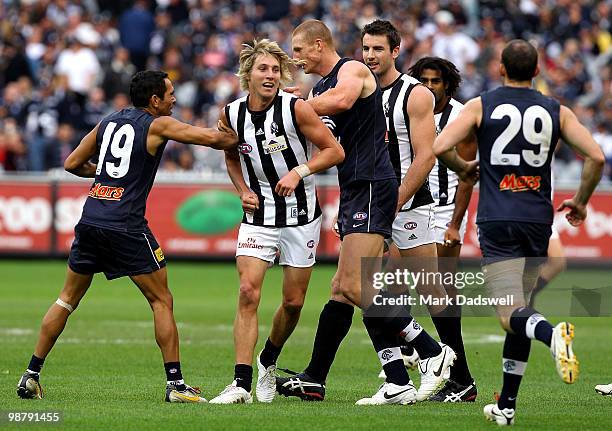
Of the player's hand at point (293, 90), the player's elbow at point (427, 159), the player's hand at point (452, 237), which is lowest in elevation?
the player's hand at point (452, 237)

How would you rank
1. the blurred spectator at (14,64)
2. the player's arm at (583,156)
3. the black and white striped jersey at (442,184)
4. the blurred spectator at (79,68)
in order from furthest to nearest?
the blurred spectator at (14,64) → the blurred spectator at (79,68) → the black and white striped jersey at (442,184) → the player's arm at (583,156)

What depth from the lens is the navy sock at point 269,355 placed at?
966 cm

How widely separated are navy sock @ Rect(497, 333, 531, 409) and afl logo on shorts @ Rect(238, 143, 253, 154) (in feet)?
8.20

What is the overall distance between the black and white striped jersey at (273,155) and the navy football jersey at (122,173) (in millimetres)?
632

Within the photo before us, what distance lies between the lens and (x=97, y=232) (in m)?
9.34

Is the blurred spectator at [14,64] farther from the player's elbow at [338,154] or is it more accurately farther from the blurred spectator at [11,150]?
the player's elbow at [338,154]

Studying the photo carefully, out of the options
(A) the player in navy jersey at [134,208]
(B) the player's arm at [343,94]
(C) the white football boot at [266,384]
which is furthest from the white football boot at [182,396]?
(B) the player's arm at [343,94]

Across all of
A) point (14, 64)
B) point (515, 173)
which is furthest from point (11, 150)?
point (515, 173)

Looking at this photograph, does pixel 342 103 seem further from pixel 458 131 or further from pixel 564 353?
pixel 564 353

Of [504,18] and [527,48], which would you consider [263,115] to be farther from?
[504,18]

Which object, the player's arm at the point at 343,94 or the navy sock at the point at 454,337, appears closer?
the player's arm at the point at 343,94

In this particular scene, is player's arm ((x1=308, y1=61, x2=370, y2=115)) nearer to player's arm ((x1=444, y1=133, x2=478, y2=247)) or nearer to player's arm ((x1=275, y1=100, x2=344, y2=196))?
player's arm ((x1=275, y1=100, x2=344, y2=196))

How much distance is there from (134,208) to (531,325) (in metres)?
3.13

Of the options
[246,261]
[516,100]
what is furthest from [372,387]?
[516,100]
